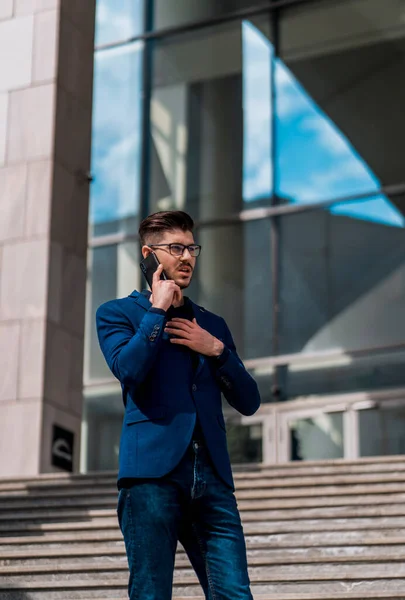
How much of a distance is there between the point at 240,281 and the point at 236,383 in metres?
14.5

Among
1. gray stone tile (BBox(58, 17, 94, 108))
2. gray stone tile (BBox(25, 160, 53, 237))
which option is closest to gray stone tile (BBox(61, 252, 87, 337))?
gray stone tile (BBox(25, 160, 53, 237))

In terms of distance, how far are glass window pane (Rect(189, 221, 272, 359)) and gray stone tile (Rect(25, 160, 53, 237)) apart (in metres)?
4.95

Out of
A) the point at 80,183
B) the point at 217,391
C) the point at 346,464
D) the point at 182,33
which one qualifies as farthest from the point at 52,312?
the point at 217,391

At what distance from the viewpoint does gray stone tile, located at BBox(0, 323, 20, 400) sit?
13734 mm

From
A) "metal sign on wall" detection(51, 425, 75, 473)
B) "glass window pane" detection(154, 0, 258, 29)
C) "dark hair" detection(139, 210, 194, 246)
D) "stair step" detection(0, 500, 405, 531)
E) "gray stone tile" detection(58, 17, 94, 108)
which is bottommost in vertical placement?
"stair step" detection(0, 500, 405, 531)

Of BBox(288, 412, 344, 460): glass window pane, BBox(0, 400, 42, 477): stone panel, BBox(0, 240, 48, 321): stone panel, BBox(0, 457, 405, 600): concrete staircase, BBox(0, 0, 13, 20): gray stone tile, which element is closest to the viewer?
BBox(0, 457, 405, 600): concrete staircase

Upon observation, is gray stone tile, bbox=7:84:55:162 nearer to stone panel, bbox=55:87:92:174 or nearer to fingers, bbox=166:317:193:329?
stone panel, bbox=55:87:92:174

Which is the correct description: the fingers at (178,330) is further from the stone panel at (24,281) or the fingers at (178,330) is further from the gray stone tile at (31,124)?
the gray stone tile at (31,124)

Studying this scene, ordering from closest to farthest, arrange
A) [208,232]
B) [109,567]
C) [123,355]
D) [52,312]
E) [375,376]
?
[123,355] → [109,567] → [52,312] → [375,376] → [208,232]

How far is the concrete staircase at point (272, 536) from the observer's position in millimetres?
7266

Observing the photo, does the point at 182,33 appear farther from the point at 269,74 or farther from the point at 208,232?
the point at 208,232

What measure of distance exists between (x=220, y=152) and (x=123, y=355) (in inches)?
612

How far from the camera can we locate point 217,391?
4301 millimetres

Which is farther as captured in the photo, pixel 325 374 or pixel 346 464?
pixel 325 374
